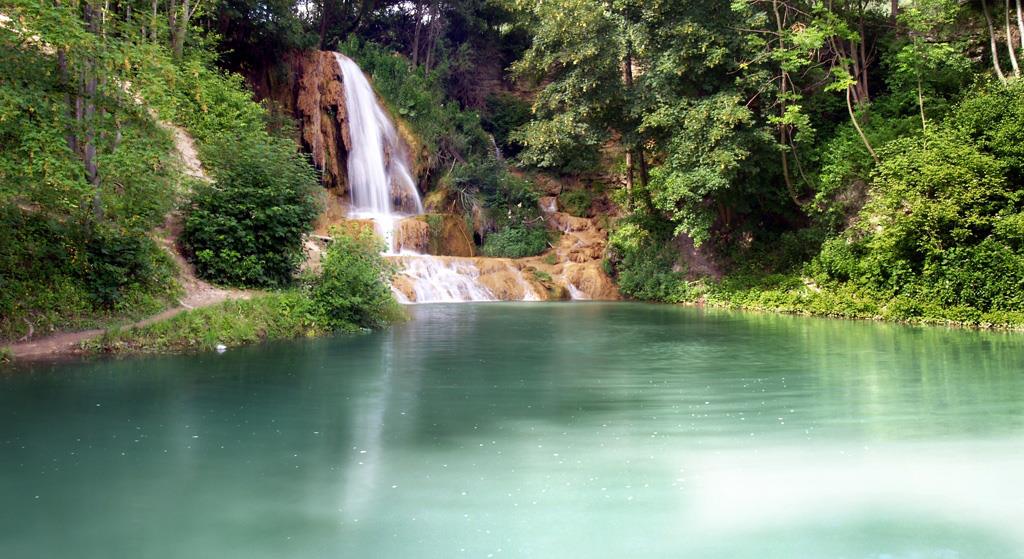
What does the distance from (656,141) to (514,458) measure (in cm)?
1887

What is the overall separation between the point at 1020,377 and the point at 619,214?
69.4 feet

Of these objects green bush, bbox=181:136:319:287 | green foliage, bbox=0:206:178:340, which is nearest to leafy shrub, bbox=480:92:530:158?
green bush, bbox=181:136:319:287

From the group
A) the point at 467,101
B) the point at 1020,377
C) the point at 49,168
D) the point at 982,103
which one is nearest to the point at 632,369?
the point at 1020,377

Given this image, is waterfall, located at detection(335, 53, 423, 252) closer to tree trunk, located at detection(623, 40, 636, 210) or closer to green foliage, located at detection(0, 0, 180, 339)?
tree trunk, located at detection(623, 40, 636, 210)

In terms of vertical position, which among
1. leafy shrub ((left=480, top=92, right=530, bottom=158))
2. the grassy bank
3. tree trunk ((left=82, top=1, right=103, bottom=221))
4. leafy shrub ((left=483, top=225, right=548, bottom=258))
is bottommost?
the grassy bank

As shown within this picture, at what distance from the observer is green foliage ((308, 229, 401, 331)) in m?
14.0

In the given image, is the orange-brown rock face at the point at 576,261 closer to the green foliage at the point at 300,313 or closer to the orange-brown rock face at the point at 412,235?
the orange-brown rock face at the point at 412,235

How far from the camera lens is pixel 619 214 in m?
29.8

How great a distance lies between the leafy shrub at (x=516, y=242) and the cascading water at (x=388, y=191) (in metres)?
2.59

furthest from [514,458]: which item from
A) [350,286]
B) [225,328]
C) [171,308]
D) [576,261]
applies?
[576,261]

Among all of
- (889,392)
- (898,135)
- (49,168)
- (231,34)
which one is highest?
(231,34)

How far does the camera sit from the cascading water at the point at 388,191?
23.8 metres

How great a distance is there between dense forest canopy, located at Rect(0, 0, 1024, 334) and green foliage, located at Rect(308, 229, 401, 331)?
891 millimetres

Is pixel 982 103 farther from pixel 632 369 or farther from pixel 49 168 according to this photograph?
pixel 49 168
